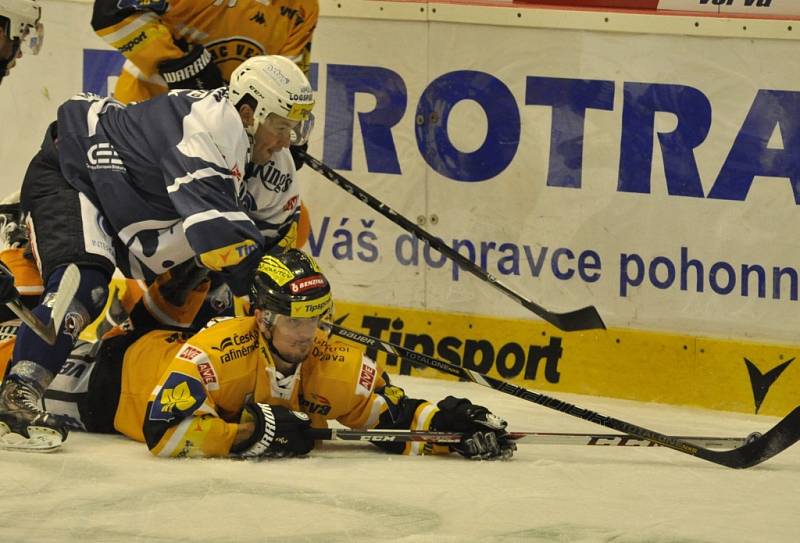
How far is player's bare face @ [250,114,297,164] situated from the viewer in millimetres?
4234

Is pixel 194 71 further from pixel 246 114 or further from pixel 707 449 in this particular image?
pixel 707 449

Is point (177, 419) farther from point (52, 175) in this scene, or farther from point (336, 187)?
point (336, 187)

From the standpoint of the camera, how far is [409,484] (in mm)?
3744

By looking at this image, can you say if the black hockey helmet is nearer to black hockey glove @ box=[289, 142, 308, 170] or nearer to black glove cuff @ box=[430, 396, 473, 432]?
black glove cuff @ box=[430, 396, 473, 432]

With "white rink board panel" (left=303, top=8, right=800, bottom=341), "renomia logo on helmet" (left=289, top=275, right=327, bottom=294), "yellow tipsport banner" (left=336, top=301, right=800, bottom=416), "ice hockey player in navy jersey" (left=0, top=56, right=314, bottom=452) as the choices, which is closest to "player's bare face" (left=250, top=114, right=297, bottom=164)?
"ice hockey player in navy jersey" (left=0, top=56, right=314, bottom=452)

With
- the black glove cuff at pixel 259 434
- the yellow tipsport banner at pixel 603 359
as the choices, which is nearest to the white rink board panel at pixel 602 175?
the yellow tipsport banner at pixel 603 359

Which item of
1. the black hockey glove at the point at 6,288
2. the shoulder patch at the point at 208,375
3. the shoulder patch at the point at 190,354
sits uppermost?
the black hockey glove at the point at 6,288

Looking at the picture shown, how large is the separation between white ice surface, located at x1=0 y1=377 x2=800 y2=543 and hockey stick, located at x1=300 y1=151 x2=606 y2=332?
763 millimetres

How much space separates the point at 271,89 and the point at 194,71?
84cm

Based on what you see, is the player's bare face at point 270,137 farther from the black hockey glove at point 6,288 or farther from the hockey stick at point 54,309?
the black hockey glove at point 6,288

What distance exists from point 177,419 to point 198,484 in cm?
27

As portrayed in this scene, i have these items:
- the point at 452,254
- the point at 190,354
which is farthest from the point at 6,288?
the point at 452,254

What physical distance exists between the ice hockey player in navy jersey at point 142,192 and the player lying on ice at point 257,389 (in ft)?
0.62

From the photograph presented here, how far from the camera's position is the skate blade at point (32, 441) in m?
3.87
